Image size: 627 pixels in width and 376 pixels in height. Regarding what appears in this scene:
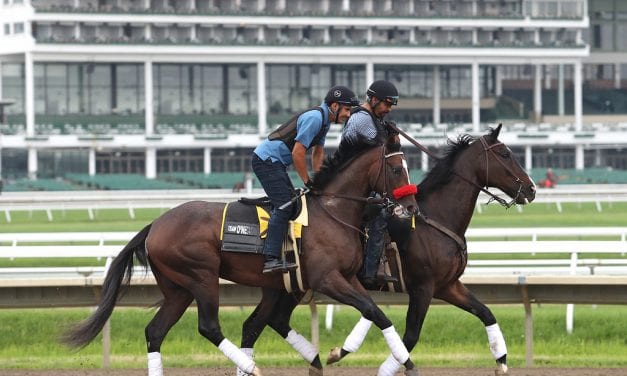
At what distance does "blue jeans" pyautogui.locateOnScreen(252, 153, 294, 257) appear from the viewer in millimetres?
10016

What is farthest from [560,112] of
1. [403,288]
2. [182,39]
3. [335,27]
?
[403,288]

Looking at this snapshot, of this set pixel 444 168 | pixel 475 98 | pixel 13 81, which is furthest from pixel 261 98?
pixel 444 168

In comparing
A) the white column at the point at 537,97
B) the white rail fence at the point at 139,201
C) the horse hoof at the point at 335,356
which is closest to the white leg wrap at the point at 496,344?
the horse hoof at the point at 335,356

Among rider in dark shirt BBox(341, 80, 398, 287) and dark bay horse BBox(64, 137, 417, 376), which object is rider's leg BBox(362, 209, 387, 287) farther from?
dark bay horse BBox(64, 137, 417, 376)

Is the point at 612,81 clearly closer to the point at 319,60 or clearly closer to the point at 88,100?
the point at 319,60

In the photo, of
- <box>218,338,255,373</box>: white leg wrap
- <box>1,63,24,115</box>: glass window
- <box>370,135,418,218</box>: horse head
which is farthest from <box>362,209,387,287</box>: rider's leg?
<box>1,63,24,115</box>: glass window

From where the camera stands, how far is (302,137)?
1013 cm

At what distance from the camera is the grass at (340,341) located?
41.8ft

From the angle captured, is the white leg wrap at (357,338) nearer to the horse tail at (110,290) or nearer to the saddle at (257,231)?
the saddle at (257,231)

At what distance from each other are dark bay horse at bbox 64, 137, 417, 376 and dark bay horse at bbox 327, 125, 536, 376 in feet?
1.34

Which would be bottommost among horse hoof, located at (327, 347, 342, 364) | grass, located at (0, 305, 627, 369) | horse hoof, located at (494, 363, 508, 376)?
grass, located at (0, 305, 627, 369)

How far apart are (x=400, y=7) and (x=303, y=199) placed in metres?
74.2

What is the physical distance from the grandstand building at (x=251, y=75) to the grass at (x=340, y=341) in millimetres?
57973

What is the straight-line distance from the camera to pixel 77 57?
77.1 m
